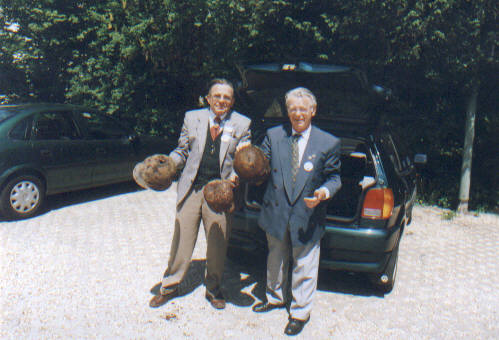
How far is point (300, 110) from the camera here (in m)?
3.34

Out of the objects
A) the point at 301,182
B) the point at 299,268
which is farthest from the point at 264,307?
the point at 301,182

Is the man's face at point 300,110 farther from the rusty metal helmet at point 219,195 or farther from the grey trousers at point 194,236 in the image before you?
the grey trousers at point 194,236

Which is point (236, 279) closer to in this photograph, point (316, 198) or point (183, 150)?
point (183, 150)

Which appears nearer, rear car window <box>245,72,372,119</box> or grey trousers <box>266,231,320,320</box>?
grey trousers <box>266,231,320,320</box>

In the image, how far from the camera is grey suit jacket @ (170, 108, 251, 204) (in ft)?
11.8

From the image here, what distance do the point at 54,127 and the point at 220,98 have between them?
4158mm

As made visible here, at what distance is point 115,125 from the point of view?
26.2ft

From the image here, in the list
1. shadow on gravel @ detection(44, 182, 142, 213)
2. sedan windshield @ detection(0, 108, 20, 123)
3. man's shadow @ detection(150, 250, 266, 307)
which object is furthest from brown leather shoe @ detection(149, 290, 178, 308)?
sedan windshield @ detection(0, 108, 20, 123)

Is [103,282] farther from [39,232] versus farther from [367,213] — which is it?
[367,213]

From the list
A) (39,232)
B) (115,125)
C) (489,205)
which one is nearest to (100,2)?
(115,125)

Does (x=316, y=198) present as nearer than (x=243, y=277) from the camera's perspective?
Yes

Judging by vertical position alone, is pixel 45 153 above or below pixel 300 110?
below

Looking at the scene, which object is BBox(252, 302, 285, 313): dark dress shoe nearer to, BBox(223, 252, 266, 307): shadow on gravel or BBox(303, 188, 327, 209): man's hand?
BBox(223, 252, 266, 307): shadow on gravel

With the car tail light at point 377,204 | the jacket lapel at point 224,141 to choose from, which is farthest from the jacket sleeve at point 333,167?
the jacket lapel at point 224,141
